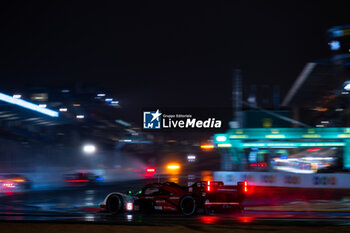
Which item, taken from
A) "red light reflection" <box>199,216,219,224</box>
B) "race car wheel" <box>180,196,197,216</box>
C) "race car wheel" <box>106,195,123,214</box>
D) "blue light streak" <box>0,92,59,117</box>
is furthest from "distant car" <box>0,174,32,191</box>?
"blue light streak" <box>0,92,59,117</box>

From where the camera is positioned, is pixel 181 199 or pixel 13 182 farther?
pixel 13 182

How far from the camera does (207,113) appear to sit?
31.2 meters

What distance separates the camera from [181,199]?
12422 millimetres

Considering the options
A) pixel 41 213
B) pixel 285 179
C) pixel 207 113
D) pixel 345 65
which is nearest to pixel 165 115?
pixel 207 113

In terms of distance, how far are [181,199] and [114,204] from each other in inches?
86.6

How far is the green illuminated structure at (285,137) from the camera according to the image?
112 feet

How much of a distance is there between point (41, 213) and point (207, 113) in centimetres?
1977

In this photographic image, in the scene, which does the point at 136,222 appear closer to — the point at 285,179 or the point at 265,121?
the point at 285,179

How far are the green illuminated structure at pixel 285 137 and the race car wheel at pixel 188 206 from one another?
22.5 meters

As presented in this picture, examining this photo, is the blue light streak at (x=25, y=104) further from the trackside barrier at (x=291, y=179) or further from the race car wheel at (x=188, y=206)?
the race car wheel at (x=188, y=206)

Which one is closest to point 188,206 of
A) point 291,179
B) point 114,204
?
point 114,204

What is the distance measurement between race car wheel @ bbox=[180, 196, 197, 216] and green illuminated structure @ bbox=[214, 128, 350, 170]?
22.5 m

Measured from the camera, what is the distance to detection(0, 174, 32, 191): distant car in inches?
929

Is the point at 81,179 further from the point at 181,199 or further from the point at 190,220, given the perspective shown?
the point at 190,220
